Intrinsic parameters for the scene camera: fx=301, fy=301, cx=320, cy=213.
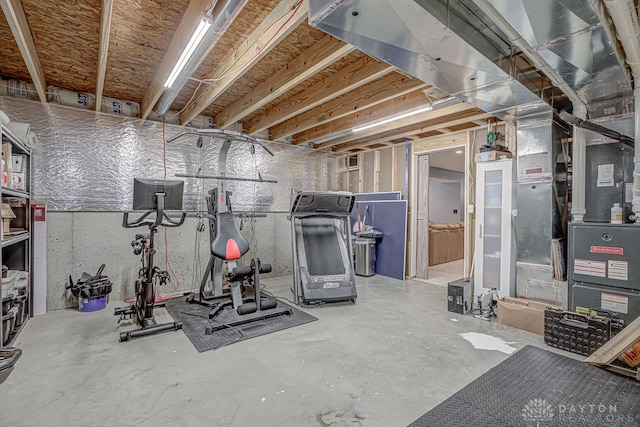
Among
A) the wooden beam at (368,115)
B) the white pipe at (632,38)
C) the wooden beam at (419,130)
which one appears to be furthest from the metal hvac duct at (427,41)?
the wooden beam at (419,130)

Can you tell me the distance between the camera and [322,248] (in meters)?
4.38

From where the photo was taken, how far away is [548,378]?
2.21 metres

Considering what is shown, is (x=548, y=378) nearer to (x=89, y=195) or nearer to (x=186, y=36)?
(x=186, y=36)

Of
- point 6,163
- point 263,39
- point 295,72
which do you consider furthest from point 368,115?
point 6,163

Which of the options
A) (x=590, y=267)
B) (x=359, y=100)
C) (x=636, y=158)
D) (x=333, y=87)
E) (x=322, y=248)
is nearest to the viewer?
(x=636, y=158)

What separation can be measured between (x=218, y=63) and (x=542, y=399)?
405 centimetres

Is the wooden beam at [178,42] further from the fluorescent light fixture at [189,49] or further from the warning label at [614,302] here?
the warning label at [614,302]

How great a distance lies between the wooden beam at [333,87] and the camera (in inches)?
121

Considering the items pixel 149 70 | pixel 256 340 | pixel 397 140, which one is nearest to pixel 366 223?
pixel 397 140

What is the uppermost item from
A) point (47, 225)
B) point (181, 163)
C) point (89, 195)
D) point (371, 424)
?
point (181, 163)

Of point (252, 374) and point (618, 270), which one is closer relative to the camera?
point (252, 374)

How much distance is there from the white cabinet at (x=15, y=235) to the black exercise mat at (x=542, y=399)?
136 inches

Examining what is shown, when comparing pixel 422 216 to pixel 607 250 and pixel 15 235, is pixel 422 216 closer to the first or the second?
pixel 607 250

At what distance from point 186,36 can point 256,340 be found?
2.68 meters
